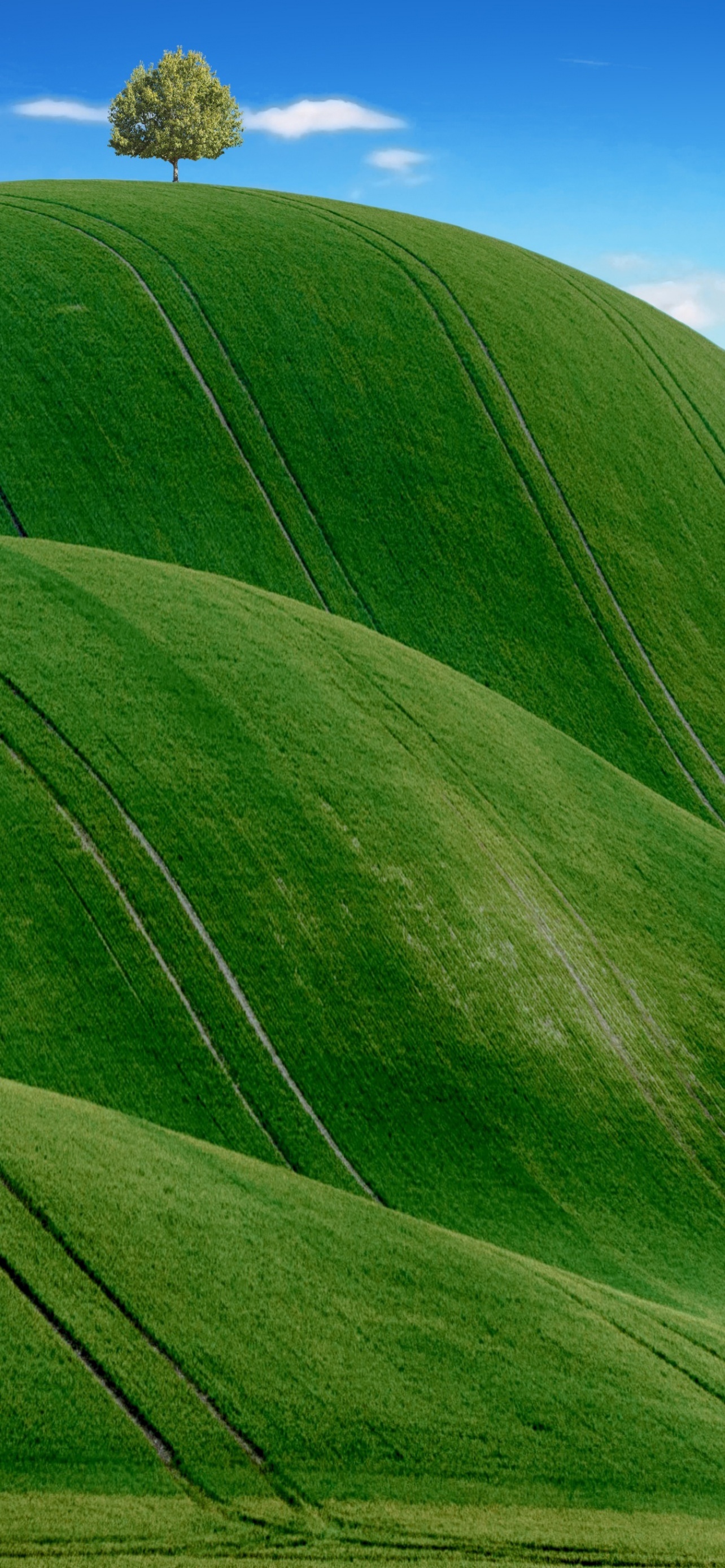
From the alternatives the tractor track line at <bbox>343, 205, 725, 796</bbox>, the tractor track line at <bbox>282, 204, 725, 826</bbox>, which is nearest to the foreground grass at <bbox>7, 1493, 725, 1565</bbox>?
the tractor track line at <bbox>282, 204, 725, 826</bbox>

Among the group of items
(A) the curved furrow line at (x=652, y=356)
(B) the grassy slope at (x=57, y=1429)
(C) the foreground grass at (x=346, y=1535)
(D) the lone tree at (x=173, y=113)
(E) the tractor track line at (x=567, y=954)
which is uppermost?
(D) the lone tree at (x=173, y=113)

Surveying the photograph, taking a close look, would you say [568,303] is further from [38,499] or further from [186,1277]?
[186,1277]

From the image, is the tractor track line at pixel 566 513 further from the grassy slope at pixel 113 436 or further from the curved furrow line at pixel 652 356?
the grassy slope at pixel 113 436

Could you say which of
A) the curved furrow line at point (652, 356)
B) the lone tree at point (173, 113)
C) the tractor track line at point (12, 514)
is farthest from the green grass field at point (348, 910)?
the lone tree at point (173, 113)

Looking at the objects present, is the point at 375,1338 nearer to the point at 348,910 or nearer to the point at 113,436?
the point at 348,910

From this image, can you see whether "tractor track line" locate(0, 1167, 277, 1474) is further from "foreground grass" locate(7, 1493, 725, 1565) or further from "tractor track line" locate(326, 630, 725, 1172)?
"tractor track line" locate(326, 630, 725, 1172)

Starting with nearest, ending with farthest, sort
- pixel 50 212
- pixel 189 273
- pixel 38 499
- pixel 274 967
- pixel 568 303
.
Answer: pixel 274 967
pixel 38 499
pixel 189 273
pixel 50 212
pixel 568 303

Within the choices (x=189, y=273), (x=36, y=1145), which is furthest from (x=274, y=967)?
(x=189, y=273)
